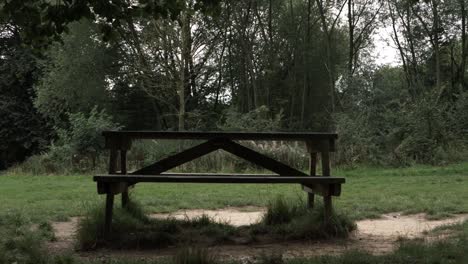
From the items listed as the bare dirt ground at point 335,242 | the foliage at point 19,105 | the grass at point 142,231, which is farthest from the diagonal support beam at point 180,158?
the foliage at point 19,105

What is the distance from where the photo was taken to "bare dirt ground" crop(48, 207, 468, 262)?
557cm

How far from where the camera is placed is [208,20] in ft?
96.6

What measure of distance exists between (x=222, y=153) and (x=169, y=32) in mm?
10176

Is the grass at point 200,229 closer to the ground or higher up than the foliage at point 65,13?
closer to the ground

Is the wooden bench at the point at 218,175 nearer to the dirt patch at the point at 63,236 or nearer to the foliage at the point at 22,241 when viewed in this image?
the dirt patch at the point at 63,236

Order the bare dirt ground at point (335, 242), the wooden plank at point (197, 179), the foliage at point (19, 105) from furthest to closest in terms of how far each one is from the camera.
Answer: the foliage at point (19, 105)
the wooden plank at point (197, 179)
the bare dirt ground at point (335, 242)

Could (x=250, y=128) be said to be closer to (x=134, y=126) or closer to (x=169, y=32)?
(x=169, y=32)

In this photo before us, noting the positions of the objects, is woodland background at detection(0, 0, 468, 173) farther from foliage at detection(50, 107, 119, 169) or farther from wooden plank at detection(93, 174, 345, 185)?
wooden plank at detection(93, 174, 345, 185)

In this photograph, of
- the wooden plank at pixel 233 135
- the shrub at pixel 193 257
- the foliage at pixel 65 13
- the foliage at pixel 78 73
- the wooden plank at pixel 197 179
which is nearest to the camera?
the shrub at pixel 193 257

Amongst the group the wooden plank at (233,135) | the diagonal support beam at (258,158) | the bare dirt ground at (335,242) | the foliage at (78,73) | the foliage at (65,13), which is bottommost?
the bare dirt ground at (335,242)

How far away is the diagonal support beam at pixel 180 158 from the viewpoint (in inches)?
258

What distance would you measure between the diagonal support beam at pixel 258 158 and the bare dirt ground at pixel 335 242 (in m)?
0.90

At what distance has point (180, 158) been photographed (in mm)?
6680

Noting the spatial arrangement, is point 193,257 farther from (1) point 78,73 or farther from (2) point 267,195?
(1) point 78,73
